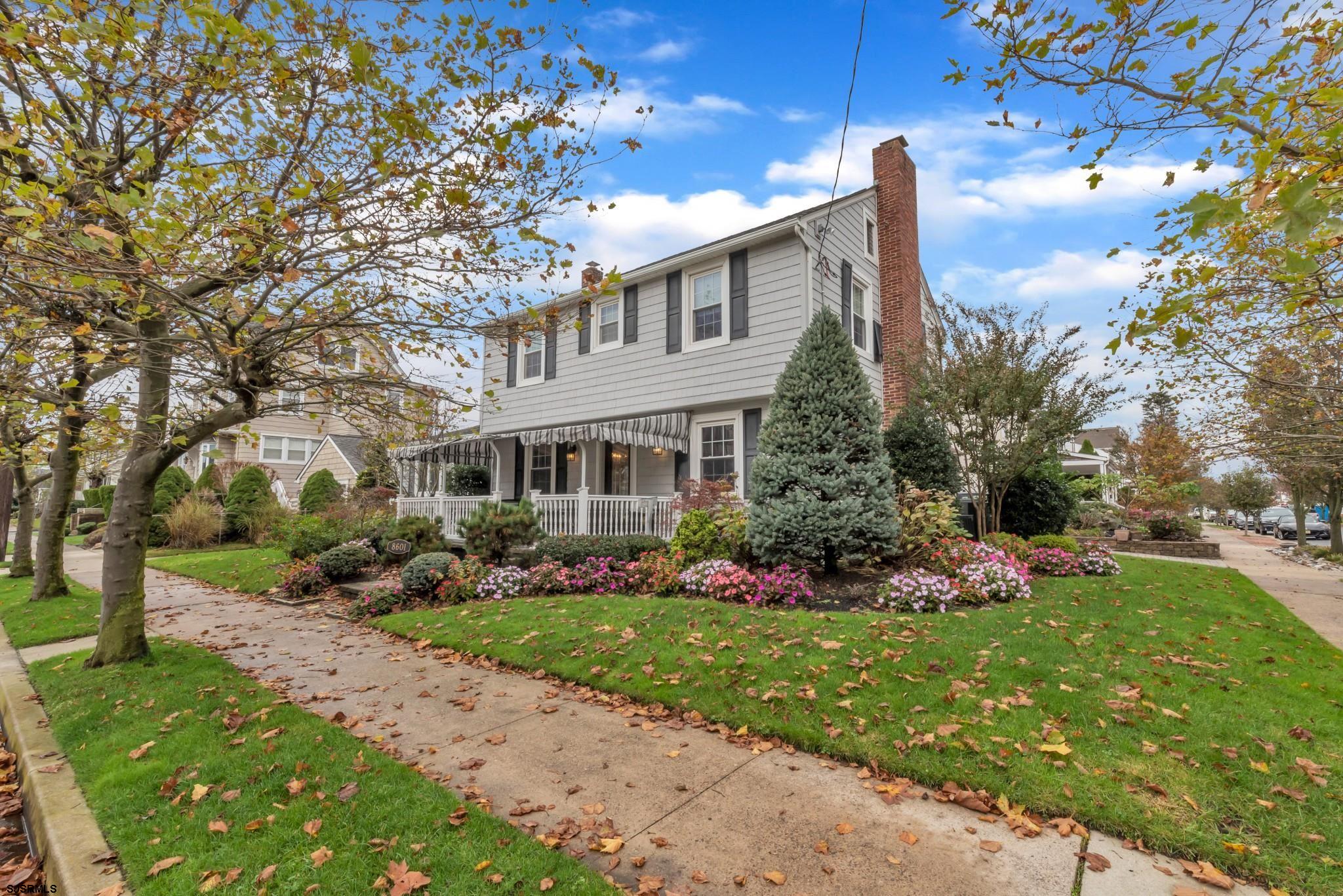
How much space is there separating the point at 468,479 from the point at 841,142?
13.8 meters

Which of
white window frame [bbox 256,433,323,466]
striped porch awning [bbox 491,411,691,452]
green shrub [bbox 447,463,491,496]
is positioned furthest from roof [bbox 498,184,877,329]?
white window frame [bbox 256,433,323,466]

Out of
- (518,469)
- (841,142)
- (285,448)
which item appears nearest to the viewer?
(841,142)

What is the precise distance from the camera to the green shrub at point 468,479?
1766 centimetres

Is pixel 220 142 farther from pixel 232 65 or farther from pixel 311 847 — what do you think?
pixel 311 847

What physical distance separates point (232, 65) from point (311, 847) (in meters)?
4.82

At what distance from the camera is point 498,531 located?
1060 centimetres

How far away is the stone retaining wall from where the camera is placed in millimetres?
15875

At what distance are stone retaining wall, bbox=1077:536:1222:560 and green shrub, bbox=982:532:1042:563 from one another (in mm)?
6267

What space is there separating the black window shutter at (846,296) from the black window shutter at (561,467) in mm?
7494

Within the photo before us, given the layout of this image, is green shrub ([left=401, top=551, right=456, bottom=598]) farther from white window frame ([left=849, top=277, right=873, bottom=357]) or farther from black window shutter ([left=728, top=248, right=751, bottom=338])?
white window frame ([left=849, top=277, right=873, bottom=357])

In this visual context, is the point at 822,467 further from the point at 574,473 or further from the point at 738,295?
the point at 574,473

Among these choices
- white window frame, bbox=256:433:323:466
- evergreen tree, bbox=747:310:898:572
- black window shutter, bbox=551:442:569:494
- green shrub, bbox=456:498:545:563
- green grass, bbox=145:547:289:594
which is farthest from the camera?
white window frame, bbox=256:433:323:466

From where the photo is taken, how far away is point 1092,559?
417 inches

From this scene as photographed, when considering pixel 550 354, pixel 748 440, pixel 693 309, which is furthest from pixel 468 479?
pixel 748 440
